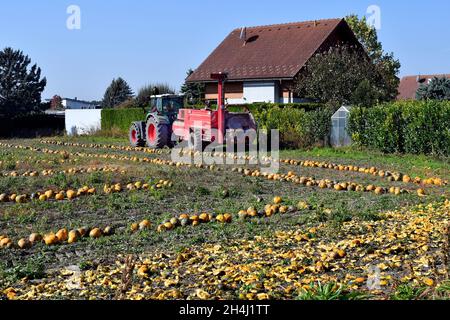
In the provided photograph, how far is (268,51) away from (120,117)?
1114cm

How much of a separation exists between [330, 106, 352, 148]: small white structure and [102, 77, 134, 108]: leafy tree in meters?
53.3

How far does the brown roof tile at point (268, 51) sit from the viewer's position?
38.6m

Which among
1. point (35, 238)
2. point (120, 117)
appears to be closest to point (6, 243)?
point (35, 238)

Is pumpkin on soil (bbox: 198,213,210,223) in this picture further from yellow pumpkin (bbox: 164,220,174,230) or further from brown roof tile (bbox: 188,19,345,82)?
brown roof tile (bbox: 188,19,345,82)

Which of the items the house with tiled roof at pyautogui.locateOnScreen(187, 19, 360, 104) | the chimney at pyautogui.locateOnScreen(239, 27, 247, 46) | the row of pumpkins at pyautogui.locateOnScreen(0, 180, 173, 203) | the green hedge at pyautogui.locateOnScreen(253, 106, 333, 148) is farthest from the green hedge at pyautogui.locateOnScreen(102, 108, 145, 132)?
the row of pumpkins at pyautogui.locateOnScreen(0, 180, 173, 203)

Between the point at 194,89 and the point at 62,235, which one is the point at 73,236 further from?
the point at 194,89


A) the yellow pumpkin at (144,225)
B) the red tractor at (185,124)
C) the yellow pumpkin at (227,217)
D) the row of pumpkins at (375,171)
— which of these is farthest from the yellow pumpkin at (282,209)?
the red tractor at (185,124)

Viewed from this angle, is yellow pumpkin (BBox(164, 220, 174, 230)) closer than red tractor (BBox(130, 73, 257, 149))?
Yes

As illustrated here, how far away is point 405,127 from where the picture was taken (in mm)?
20062

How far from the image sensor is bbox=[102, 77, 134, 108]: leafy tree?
244 feet

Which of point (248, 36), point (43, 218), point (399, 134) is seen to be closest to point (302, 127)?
point (399, 134)

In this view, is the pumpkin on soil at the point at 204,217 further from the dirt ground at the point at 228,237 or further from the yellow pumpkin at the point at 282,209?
the yellow pumpkin at the point at 282,209

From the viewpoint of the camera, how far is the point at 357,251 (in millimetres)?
6828

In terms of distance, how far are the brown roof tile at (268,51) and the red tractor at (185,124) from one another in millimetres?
→ 13422
